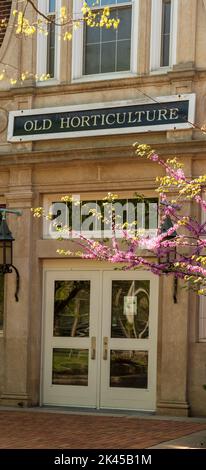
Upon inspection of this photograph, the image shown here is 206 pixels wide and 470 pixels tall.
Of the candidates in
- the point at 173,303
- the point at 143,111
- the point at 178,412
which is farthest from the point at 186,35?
the point at 178,412

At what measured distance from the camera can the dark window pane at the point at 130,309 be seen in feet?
45.7

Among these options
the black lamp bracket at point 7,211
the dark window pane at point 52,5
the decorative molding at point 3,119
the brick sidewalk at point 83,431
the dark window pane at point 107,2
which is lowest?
the brick sidewalk at point 83,431

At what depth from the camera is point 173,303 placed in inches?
526

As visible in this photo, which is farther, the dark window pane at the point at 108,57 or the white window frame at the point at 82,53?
the dark window pane at the point at 108,57

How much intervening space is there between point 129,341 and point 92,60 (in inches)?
174

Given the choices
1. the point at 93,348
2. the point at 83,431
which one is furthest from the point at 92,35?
the point at 83,431

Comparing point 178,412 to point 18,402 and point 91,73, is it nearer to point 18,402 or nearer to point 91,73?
point 18,402

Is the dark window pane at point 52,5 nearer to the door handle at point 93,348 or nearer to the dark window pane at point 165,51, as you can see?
the dark window pane at point 165,51

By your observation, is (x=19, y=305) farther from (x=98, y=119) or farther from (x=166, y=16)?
(x=166, y=16)

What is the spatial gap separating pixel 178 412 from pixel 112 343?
159 cm

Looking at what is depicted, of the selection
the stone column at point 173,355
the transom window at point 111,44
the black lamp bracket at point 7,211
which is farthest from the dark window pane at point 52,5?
the stone column at point 173,355

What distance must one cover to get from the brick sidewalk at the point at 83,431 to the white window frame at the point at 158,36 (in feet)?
17.0

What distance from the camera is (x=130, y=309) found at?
553 inches

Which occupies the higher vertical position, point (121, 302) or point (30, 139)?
point (30, 139)
